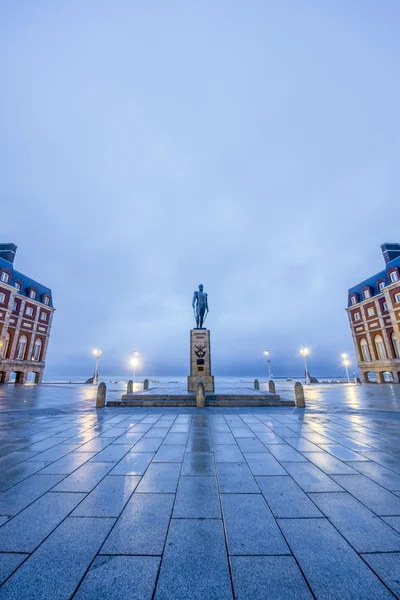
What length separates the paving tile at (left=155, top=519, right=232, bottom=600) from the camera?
79.9 inches

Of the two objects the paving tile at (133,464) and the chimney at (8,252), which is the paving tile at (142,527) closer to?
the paving tile at (133,464)

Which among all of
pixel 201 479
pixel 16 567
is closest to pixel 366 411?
pixel 201 479

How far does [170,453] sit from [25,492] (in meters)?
2.75

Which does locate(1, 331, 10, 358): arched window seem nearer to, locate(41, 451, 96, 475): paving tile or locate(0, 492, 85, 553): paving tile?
locate(41, 451, 96, 475): paving tile

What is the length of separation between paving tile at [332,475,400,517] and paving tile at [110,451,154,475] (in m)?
3.52

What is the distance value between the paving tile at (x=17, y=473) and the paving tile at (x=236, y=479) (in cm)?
344

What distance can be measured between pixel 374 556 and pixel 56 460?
18.1 feet

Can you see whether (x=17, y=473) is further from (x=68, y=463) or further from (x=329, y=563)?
(x=329, y=563)

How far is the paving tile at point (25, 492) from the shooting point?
3.36 m

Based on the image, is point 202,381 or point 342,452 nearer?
point 342,452

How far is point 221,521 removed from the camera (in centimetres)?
307

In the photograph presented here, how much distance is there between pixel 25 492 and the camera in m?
3.77

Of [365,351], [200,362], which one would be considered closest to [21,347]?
[200,362]

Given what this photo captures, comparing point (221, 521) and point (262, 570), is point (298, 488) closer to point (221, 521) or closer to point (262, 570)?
point (221, 521)
